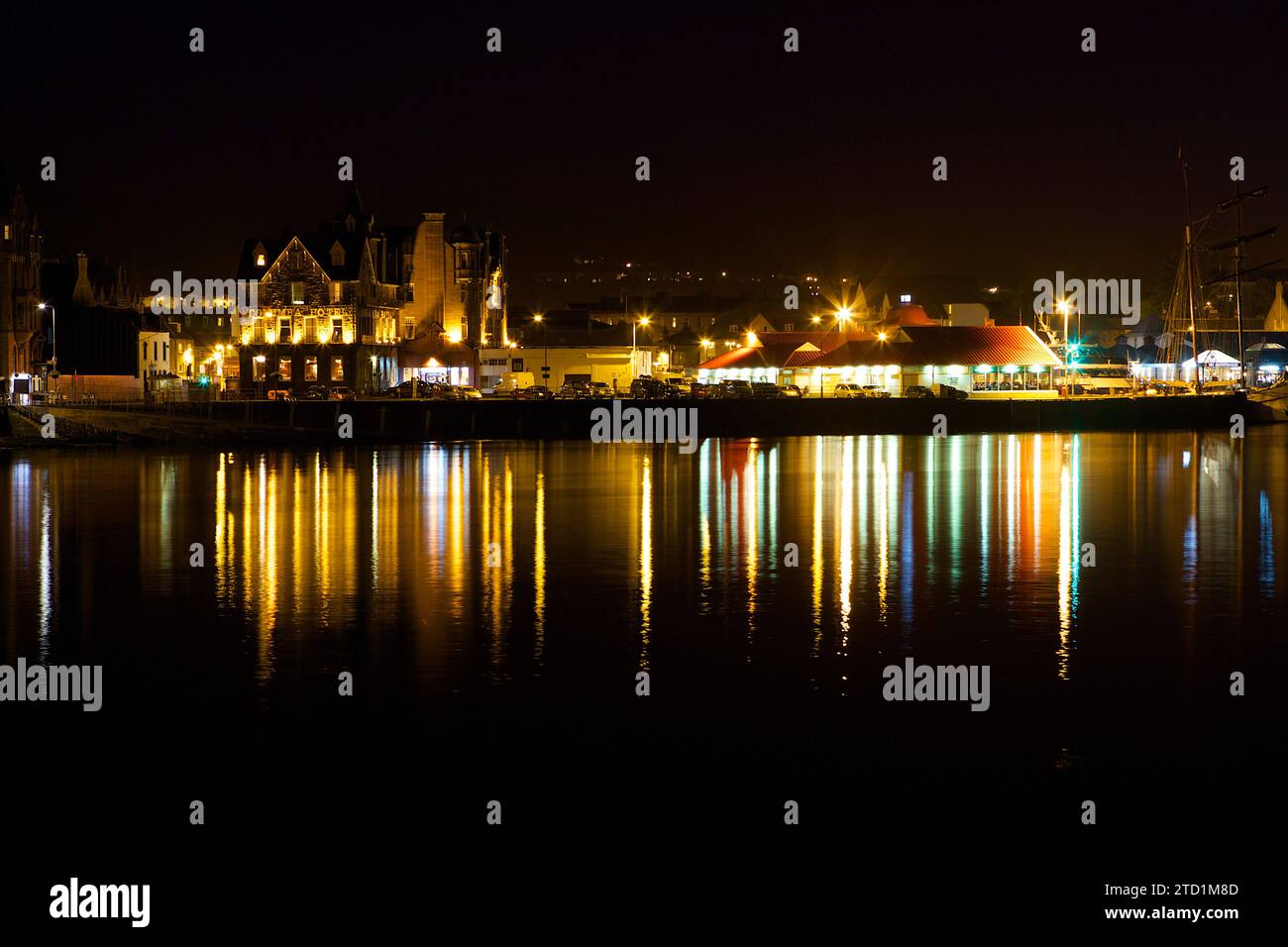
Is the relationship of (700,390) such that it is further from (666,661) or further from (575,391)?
(666,661)

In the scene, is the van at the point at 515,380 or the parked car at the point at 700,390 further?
the van at the point at 515,380

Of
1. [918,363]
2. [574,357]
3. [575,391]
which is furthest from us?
[574,357]

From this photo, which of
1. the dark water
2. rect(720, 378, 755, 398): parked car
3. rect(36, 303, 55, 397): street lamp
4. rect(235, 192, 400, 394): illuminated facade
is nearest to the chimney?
rect(36, 303, 55, 397): street lamp

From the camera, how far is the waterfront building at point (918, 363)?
355 ft

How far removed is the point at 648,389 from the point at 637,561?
70835 millimetres

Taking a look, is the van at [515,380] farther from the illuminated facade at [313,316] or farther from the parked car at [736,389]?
the parked car at [736,389]

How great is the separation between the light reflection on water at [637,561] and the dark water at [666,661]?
0.52 ft

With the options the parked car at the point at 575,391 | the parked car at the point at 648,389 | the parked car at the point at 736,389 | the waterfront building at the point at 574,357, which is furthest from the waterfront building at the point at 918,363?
the waterfront building at the point at 574,357

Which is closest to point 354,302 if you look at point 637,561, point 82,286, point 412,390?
point 412,390

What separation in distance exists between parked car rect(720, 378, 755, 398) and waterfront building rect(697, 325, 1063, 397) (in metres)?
5.64

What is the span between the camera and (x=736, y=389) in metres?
102

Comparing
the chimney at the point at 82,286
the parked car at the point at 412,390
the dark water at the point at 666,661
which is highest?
the chimney at the point at 82,286

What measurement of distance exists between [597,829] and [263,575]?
1848 centimetres
